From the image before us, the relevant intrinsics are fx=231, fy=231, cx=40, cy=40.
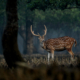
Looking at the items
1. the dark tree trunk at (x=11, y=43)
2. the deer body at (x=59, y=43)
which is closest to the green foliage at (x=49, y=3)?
the deer body at (x=59, y=43)

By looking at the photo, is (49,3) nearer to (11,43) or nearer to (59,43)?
(59,43)

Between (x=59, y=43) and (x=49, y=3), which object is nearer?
(x=59, y=43)

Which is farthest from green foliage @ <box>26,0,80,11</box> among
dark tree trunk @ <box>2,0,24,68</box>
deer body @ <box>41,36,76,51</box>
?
dark tree trunk @ <box>2,0,24,68</box>

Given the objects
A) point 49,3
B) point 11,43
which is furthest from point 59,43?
point 11,43

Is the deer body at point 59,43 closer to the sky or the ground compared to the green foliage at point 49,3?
closer to the ground

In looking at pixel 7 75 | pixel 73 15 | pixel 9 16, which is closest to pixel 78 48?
pixel 73 15

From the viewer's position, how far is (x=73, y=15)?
30406 mm

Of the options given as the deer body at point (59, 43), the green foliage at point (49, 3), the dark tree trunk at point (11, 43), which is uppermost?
the green foliage at point (49, 3)

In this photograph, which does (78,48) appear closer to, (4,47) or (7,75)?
(4,47)

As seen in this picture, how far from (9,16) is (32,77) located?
4578mm

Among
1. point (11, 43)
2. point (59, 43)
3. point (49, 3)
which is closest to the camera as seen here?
point (11, 43)

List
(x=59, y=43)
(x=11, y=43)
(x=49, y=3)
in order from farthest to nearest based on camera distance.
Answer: (x=49, y=3)
(x=59, y=43)
(x=11, y=43)

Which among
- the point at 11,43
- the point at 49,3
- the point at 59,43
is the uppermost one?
the point at 49,3

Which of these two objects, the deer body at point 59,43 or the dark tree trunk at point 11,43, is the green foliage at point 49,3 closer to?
the deer body at point 59,43
